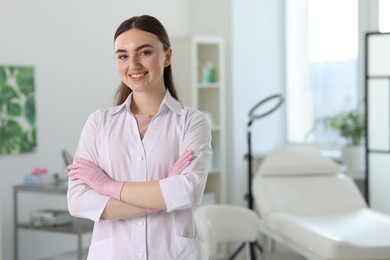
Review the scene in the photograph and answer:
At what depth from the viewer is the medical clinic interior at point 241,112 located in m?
4.08

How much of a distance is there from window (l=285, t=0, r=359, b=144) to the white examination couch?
1.28 meters

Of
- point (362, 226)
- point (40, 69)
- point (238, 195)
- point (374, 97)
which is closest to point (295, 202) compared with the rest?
point (362, 226)

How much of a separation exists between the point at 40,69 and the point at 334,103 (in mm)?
2552

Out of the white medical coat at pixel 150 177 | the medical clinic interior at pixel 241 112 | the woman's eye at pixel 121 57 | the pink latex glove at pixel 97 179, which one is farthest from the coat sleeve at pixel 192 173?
the medical clinic interior at pixel 241 112

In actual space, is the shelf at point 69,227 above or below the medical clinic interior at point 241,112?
below

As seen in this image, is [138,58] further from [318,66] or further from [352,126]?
[318,66]

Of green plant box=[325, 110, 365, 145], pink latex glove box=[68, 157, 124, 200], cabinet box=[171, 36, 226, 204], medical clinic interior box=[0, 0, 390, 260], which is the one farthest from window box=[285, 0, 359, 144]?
pink latex glove box=[68, 157, 124, 200]

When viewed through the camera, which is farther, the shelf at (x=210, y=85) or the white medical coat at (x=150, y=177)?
the shelf at (x=210, y=85)

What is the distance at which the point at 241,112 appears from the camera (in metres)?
5.82

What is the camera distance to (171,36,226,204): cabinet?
217 inches

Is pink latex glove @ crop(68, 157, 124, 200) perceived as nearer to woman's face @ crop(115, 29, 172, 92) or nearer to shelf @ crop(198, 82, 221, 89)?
woman's face @ crop(115, 29, 172, 92)

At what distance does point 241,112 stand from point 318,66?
2.61 feet

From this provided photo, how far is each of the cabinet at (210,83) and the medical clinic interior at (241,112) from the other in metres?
0.01

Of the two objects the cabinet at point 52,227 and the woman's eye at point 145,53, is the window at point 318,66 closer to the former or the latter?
the cabinet at point 52,227
